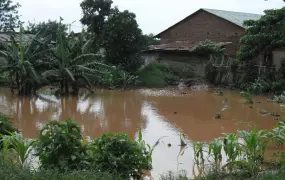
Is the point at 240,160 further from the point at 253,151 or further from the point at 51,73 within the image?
the point at 51,73

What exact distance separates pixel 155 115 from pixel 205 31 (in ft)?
46.5

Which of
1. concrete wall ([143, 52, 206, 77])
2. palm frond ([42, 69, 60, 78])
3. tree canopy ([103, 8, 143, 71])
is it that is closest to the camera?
palm frond ([42, 69, 60, 78])

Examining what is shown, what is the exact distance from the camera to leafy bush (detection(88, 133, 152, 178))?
4.89m

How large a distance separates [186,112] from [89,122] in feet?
12.6

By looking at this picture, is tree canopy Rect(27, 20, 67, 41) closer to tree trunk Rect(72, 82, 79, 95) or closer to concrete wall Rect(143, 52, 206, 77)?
tree trunk Rect(72, 82, 79, 95)

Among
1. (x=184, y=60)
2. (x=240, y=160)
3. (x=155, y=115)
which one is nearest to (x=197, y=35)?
(x=184, y=60)

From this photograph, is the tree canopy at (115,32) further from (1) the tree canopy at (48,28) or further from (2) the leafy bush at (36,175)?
(2) the leafy bush at (36,175)

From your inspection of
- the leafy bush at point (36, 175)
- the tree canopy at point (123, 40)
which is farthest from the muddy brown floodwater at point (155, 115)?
the tree canopy at point (123, 40)

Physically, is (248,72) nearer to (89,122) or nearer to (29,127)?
(89,122)

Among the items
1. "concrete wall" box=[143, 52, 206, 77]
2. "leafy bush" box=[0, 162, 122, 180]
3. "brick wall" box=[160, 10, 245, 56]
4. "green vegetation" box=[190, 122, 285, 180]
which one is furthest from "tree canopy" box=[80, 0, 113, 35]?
"leafy bush" box=[0, 162, 122, 180]

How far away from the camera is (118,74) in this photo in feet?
62.1

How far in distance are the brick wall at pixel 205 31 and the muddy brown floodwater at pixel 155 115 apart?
597 cm

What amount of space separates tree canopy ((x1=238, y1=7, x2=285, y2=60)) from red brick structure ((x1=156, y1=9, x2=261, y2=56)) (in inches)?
93.7

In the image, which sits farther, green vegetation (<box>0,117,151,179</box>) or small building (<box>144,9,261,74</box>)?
small building (<box>144,9,261,74</box>)
